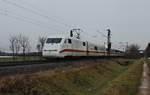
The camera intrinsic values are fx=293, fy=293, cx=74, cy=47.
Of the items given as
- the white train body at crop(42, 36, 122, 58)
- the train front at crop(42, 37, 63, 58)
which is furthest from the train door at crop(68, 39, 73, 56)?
the train front at crop(42, 37, 63, 58)

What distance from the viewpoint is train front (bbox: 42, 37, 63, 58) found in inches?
1329

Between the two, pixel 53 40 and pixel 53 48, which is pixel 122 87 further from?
pixel 53 40

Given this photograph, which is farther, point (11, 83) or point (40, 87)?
point (40, 87)

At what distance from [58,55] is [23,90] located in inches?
828

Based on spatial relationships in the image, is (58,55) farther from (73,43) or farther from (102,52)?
(102,52)

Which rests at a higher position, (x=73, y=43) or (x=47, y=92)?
(x=73, y=43)

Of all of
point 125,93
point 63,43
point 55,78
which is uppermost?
point 63,43

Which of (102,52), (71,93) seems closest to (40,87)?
(71,93)

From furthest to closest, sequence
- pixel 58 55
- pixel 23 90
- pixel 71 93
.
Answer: pixel 58 55, pixel 71 93, pixel 23 90

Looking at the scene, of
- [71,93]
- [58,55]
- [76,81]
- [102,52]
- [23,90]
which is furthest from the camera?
[102,52]

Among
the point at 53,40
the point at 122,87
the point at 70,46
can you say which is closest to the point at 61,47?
the point at 53,40

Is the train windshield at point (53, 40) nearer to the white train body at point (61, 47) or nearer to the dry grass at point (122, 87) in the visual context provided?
the white train body at point (61, 47)

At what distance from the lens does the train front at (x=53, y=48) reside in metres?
33.8

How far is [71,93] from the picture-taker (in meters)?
16.3
